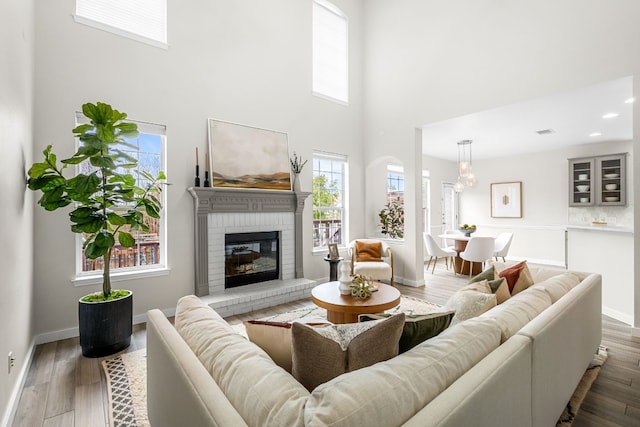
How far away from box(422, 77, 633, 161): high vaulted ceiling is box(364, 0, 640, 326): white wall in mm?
212

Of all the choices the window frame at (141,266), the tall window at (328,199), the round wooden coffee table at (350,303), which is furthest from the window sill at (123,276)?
the tall window at (328,199)

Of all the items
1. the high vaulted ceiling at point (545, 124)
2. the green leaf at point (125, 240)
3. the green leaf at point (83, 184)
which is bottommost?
the green leaf at point (125, 240)

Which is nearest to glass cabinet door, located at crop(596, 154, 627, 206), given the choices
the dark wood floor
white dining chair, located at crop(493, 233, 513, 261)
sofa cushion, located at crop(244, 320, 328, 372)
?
white dining chair, located at crop(493, 233, 513, 261)

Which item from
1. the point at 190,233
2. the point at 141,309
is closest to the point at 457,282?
the point at 190,233

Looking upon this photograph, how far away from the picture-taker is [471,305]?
1848 mm

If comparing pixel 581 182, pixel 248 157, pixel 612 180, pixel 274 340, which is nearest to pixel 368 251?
pixel 248 157

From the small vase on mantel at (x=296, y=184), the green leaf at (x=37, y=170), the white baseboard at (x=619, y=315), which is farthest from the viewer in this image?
the small vase on mantel at (x=296, y=184)

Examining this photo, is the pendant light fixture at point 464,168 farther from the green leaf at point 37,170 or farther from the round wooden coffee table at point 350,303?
the green leaf at point 37,170

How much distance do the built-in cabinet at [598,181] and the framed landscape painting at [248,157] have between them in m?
6.61

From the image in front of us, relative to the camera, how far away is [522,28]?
391 cm

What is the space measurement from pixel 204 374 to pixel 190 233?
3105 mm

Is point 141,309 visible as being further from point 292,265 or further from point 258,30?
point 258,30

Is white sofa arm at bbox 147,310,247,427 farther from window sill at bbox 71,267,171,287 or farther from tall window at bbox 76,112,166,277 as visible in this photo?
tall window at bbox 76,112,166,277

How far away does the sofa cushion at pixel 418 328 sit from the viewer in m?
1.30
